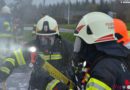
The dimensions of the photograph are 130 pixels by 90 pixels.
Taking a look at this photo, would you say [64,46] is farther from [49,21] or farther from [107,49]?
[107,49]

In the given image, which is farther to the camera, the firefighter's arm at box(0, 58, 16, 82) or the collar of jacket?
the firefighter's arm at box(0, 58, 16, 82)

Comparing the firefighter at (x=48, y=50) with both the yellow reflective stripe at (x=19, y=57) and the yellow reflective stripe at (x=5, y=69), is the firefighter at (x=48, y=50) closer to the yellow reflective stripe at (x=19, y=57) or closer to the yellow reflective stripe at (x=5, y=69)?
the yellow reflective stripe at (x=19, y=57)

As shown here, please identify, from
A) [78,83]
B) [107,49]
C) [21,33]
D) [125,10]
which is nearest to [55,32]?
[78,83]

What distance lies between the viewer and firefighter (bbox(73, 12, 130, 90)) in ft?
5.66

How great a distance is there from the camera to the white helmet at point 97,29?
190 centimetres

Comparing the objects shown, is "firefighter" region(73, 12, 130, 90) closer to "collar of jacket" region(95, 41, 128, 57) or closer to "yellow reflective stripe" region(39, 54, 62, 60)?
→ "collar of jacket" region(95, 41, 128, 57)

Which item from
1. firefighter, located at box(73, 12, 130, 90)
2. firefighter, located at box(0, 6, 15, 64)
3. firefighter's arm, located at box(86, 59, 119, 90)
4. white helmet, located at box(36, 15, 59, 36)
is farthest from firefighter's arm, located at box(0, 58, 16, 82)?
firefighter, located at box(0, 6, 15, 64)

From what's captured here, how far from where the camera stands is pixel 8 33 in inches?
301

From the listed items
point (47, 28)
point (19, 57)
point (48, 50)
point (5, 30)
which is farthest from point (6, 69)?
point (5, 30)

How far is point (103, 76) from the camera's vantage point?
1700 millimetres

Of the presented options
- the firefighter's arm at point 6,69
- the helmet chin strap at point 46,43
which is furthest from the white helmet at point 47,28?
the firefighter's arm at point 6,69

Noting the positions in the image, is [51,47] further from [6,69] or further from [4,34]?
[4,34]

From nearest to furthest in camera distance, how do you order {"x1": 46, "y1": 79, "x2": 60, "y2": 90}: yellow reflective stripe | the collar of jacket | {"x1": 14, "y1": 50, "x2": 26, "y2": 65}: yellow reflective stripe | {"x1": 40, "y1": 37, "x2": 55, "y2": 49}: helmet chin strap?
the collar of jacket
{"x1": 46, "y1": 79, "x2": 60, "y2": 90}: yellow reflective stripe
{"x1": 14, "y1": 50, "x2": 26, "y2": 65}: yellow reflective stripe
{"x1": 40, "y1": 37, "x2": 55, "y2": 49}: helmet chin strap

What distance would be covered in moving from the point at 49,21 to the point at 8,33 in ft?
15.0
